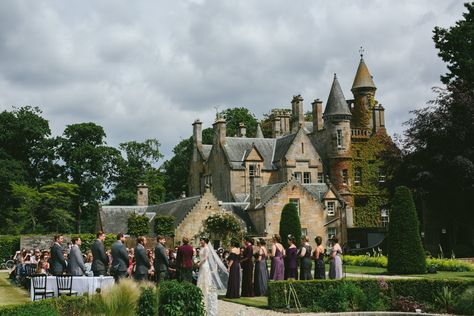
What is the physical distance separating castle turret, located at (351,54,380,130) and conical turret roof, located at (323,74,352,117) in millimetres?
4208

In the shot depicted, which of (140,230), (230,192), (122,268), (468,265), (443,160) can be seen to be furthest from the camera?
(230,192)

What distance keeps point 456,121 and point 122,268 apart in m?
26.6

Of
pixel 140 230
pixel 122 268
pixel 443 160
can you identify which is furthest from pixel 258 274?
pixel 140 230

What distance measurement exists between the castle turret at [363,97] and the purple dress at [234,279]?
1599 inches

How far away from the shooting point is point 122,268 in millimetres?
17609

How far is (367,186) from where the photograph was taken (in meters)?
56.5

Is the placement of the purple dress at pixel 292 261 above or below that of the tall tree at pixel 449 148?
below

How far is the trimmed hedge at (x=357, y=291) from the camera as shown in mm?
17500

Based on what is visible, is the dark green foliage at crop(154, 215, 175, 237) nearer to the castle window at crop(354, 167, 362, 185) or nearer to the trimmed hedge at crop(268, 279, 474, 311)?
the castle window at crop(354, 167, 362, 185)

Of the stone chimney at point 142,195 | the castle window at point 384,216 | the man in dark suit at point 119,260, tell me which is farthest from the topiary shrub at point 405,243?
the stone chimney at point 142,195

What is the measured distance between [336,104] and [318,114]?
4206 millimetres

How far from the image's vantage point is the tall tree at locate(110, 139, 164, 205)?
7525 centimetres

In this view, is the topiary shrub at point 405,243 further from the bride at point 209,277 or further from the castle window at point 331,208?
the castle window at point 331,208

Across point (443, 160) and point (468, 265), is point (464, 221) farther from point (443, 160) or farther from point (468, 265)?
point (468, 265)
